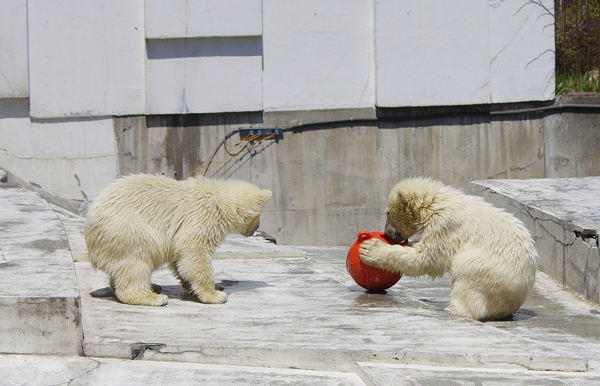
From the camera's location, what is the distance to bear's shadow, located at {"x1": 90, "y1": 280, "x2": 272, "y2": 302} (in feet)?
14.0

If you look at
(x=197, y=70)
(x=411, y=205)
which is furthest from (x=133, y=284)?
(x=197, y=70)

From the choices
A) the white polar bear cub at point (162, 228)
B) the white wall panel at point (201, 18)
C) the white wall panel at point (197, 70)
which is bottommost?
the white polar bear cub at point (162, 228)

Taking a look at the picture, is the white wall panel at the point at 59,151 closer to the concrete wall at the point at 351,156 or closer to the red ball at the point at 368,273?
the concrete wall at the point at 351,156

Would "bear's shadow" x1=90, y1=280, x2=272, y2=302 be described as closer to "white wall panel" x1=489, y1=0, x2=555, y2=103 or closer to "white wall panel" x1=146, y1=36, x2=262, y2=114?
"white wall panel" x1=146, y1=36, x2=262, y2=114

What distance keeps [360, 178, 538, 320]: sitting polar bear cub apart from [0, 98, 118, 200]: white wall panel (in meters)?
7.36

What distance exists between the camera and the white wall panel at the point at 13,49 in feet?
34.0

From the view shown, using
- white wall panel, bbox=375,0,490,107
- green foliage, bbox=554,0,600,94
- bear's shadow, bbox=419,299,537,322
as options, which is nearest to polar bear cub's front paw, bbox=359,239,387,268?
bear's shadow, bbox=419,299,537,322

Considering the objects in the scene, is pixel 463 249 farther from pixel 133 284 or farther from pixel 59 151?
pixel 59 151

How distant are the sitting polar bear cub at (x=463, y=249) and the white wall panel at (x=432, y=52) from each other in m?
6.33

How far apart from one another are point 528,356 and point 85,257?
4.10m

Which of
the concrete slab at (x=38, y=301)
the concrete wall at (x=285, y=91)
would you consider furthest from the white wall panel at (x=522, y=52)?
the concrete slab at (x=38, y=301)

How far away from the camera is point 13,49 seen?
10.5m

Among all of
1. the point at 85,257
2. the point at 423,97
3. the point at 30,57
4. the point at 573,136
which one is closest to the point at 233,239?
the point at 85,257

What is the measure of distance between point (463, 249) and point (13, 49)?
9.15 metres
